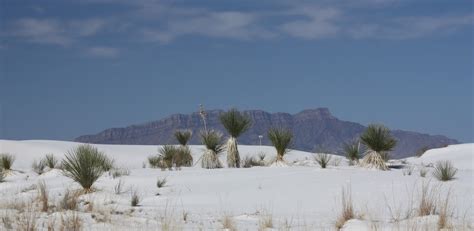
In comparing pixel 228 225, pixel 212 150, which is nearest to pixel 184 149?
pixel 212 150

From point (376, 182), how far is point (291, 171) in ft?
9.93

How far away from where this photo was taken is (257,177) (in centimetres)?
1633

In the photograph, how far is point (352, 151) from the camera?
2353 cm

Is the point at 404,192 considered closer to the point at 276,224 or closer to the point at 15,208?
the point at 276,224

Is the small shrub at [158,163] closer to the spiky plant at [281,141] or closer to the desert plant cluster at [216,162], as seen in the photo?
the desert plant cluster at [216,162]

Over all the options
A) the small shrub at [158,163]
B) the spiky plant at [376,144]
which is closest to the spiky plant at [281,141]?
the spiky plant at [376,144]

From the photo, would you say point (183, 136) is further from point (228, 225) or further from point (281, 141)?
point (228, 225)

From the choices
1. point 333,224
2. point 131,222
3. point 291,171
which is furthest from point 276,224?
point 291,171

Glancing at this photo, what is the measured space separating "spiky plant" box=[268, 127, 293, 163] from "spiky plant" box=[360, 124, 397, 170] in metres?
2.29

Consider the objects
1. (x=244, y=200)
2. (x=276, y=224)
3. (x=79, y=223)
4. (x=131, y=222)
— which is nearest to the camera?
(x=79, y=223)

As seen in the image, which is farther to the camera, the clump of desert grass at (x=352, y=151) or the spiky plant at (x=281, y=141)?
the clump of desert grass at (x=352, y=151)

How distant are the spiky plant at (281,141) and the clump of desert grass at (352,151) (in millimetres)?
3735

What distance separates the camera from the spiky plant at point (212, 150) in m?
20.5

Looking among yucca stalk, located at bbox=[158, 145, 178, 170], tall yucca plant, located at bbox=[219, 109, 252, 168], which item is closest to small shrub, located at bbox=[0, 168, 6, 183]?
yucca stalk, located at bbox=[158, 145, 178, 170]
